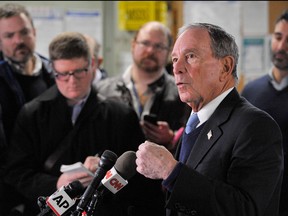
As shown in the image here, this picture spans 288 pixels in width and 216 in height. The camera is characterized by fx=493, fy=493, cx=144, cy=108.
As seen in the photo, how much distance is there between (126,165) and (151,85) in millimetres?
1450

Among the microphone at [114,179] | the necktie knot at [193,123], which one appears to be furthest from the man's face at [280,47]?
the microphone at [114,179]

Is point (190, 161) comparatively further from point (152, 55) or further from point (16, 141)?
point (152, 55)

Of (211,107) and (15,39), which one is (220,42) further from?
(15,39)

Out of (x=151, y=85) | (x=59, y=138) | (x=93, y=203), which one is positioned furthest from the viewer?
(x=151, y=85)

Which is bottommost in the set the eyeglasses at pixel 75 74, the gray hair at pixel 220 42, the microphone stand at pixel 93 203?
the microphone stand at pixel 93 203

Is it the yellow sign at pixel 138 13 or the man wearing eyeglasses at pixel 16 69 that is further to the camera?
the yellow sign at pixel 138 13

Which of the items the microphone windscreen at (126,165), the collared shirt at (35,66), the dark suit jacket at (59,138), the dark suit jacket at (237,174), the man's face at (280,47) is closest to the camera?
the dark suit jacket at (237,174)

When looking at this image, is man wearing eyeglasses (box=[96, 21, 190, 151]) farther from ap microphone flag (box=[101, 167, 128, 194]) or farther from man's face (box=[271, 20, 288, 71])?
ap microphone flag (box=[101, 167, 128, 194])

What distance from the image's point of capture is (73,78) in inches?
86.3

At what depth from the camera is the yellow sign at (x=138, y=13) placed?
370 cm

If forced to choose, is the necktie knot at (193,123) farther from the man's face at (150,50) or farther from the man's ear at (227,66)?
the man's face at (150,50)

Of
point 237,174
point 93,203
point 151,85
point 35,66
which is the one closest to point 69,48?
point 35,66

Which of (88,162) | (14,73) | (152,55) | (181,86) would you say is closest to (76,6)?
(152,55)

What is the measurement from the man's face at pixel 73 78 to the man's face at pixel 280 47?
104cm
